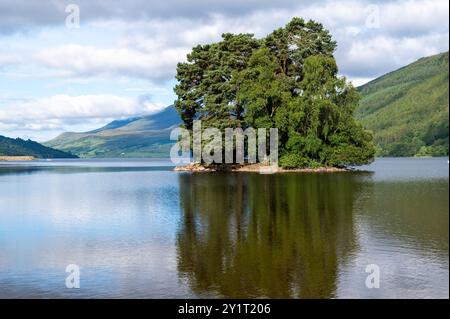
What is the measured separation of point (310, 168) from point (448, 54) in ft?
303

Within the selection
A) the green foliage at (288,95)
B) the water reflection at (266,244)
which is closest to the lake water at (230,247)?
the water reflection at (266,244)

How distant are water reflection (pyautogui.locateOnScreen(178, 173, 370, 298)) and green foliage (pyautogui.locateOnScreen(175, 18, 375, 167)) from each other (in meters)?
50.3

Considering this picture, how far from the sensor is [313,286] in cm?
2016

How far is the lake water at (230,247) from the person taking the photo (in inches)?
802

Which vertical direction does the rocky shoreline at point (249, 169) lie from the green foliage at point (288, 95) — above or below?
below

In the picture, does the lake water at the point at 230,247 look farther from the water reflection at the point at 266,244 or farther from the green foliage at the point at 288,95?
the green foliage at the point at 288,95

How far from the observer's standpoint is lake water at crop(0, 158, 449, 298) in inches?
802

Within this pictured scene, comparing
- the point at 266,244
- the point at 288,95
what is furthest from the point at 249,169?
the point at 266,244

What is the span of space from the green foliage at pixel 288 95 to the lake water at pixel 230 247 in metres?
51.0

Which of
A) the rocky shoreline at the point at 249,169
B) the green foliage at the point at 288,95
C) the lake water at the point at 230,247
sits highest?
the green foliage at the point at 288,95
